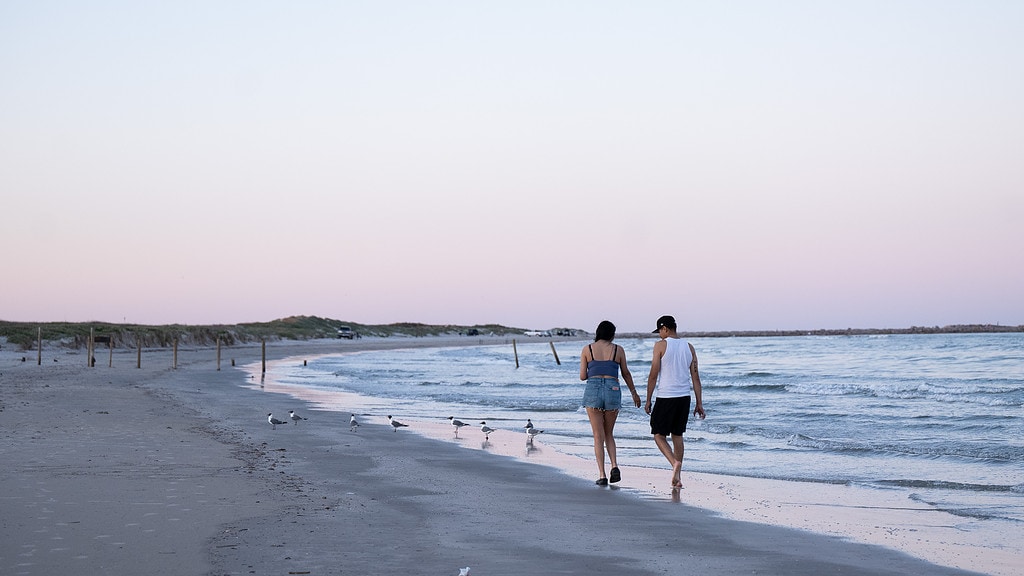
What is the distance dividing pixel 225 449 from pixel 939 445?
435 inches

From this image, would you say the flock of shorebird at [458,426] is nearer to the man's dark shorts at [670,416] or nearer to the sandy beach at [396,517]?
the sandy beach at [396,517]

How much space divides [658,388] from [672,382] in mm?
401

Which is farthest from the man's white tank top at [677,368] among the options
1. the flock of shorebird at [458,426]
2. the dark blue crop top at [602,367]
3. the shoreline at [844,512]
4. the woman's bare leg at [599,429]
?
the flock of shorebird at [458,426]

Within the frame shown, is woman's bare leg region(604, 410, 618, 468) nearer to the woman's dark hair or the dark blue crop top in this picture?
the dark blue crop top

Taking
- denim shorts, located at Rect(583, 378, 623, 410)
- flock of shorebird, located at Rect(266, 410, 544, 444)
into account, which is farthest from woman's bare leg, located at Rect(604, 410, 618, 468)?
flock of shorebird, located at Rect(266, 410, 544, 444)

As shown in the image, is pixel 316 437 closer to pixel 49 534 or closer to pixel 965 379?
pixel 49 534

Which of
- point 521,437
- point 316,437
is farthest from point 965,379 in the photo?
point 316,437

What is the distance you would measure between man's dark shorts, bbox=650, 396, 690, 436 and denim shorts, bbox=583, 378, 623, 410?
446 millimetres

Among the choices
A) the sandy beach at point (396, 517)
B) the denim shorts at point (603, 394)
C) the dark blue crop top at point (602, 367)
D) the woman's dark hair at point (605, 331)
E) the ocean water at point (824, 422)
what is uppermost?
the woman's dark hair at point (605, 331)

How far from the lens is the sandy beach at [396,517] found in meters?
6.73

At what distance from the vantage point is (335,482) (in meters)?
10.6

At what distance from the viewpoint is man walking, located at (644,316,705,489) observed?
34.3ft

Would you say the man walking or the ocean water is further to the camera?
the ocean water

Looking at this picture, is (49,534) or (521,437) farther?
(521,437)
